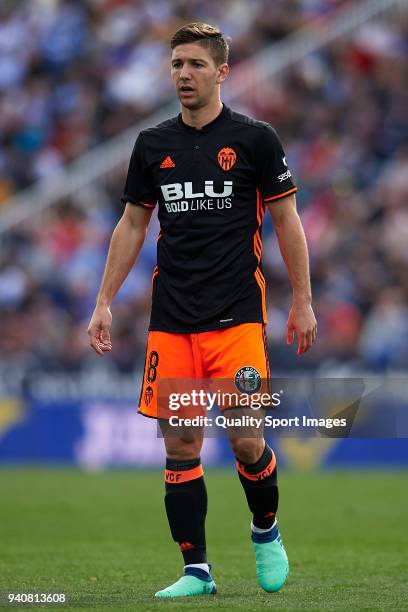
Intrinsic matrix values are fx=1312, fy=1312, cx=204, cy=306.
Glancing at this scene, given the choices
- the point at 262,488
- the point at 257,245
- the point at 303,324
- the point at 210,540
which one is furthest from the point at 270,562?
the point at 210,540

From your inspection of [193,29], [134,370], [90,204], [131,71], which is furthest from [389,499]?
[131,71]

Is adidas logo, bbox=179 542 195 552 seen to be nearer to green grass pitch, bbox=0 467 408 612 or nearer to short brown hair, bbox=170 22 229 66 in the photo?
→ green grass pitch, bbox=0 467 408 612

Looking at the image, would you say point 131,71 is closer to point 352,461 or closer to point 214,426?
point 352,461

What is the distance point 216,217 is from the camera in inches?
234

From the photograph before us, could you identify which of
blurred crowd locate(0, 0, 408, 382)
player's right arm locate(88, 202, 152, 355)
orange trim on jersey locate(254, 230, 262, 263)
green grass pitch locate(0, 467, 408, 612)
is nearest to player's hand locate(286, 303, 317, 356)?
orange trim on jersey locate(254, 230, 262, 263)

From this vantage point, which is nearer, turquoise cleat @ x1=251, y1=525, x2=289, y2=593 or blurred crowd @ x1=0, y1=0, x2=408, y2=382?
turquoise cleat @ x1=251, y1=525, x2=289, y2=593

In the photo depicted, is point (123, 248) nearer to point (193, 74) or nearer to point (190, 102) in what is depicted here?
point (190, 102)

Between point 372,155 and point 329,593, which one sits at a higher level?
point 372,155

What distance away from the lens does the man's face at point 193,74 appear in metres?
5.89

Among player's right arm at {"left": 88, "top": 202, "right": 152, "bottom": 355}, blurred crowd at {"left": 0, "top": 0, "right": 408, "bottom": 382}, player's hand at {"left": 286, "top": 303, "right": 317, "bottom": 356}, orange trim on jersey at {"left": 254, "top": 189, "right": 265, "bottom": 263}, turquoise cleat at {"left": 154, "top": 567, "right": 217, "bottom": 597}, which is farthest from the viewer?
blurred crowd at {"left": 0, "top": 0, "right": 408, "bottom": 382}

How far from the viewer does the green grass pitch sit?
5895mm

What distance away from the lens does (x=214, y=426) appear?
6242 mm

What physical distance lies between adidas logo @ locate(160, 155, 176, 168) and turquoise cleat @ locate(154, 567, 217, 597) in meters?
1.84

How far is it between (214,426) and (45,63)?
14409 millimetres
